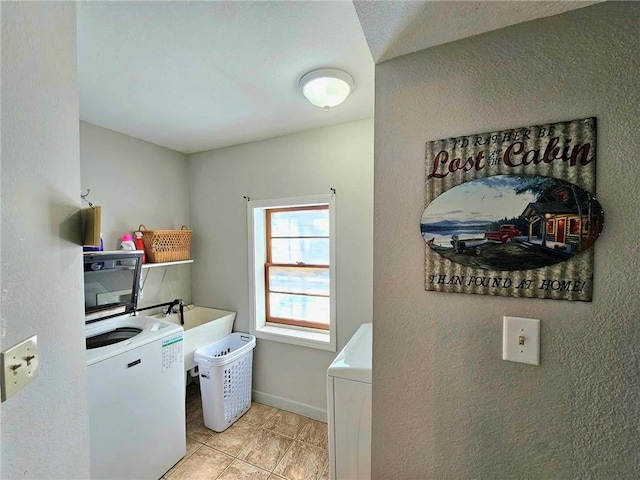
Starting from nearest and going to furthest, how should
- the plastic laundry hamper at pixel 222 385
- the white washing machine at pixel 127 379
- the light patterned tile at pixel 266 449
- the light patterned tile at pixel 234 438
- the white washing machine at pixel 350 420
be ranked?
the white washing machine at pixel 350 420
the white washing machine at pixel 127 379
the light patterned tile at pixel 266 449
the light patterned tile at pixel 234 438
the plastic laundry hamper at pixel 222 385

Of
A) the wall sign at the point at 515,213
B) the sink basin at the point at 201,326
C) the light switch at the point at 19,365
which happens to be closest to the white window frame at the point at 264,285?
the sink basin at the point at 201,326

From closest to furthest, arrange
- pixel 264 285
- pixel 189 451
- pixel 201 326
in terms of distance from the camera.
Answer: pixel 189 451 < pixel 201 326 < pixel 264 285

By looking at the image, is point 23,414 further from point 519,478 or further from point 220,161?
point 220,161

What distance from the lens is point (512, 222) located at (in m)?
0.75

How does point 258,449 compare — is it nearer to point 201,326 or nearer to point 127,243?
point 201,326

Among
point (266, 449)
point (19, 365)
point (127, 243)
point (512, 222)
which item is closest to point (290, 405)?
point (266, 449)

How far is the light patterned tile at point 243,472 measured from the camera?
5.53 ft

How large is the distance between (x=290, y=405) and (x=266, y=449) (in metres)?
0.44

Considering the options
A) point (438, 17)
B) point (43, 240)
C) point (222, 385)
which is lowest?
point (222, 385)

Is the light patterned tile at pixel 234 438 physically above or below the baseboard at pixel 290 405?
below

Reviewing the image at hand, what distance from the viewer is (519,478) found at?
77 cm

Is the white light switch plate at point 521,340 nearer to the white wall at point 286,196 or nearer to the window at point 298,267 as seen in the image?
the white wall at point 286,196

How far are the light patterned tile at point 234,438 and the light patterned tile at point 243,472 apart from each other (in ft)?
0.35

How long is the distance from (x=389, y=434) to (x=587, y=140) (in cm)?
107
